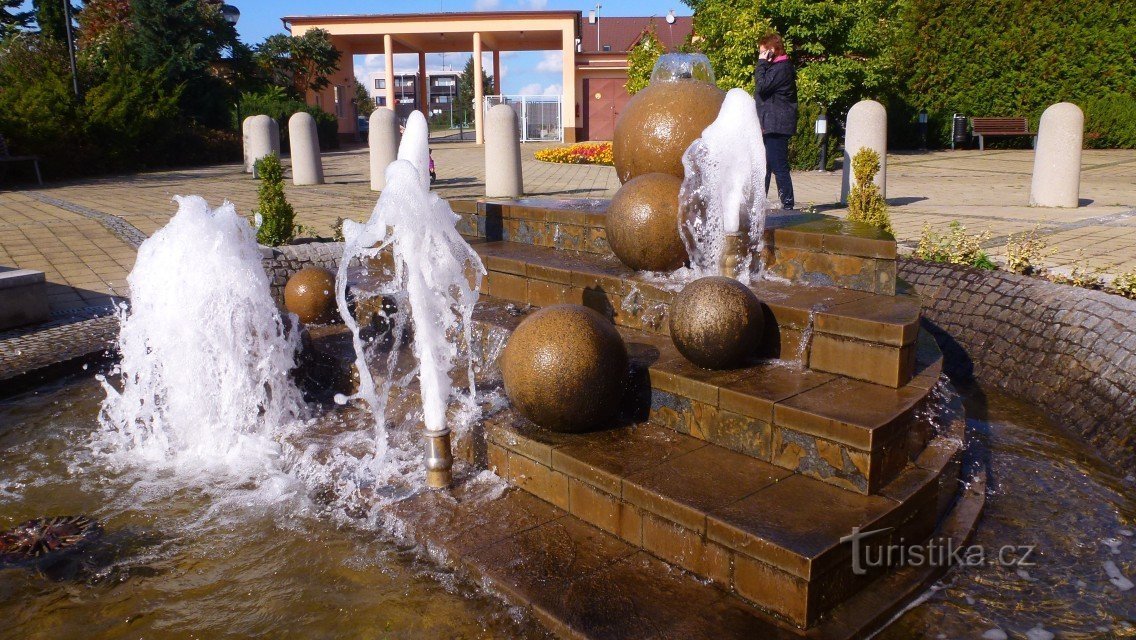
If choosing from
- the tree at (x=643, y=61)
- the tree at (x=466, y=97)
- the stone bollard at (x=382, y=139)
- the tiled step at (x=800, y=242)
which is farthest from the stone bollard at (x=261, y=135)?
the tree at (x=466, y=97)

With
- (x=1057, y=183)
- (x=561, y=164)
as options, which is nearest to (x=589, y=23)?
(x=561, y=164)

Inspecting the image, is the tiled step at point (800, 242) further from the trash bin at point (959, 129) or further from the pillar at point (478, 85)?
the pillar at point (478, 85)

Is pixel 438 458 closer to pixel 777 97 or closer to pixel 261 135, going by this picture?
pixel 777 97

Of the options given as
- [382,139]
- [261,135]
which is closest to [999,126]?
[382,139]

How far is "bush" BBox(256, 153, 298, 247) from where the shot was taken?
8.80m

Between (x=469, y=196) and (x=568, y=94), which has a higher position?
(x=568, y=94)

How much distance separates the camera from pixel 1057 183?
1073 cm

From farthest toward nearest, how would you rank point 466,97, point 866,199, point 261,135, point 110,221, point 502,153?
1. point 466,97
2. point 261,135
3. point 502,153
4. point 110,221
5. point 866,199

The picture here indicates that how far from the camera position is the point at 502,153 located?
1404 centimetres

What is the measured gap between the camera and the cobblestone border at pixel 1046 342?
484 cm

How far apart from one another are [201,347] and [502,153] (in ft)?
30.7

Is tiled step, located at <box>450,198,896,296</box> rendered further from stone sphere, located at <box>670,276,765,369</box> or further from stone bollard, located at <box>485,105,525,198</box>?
stone bollard, located at <box>485,105,525,198</box>

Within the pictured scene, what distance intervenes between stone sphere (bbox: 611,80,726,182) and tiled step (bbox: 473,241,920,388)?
81cm

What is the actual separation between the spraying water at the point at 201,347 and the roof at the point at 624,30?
42.6 meters
